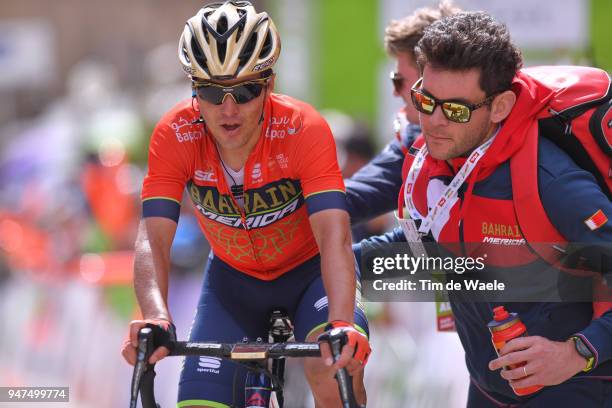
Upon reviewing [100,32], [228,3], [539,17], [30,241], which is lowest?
[30,241]

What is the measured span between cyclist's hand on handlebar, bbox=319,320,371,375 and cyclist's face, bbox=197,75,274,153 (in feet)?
3.31

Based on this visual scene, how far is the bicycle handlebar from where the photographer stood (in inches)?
165

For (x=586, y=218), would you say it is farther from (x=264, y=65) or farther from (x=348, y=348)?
(x=264, y=65)

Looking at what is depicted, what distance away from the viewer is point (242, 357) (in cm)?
446

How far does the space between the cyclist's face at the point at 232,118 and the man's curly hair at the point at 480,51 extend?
30.8 inches

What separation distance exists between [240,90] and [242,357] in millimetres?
1126

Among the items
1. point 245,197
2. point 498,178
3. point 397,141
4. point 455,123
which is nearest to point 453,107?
point 455,123

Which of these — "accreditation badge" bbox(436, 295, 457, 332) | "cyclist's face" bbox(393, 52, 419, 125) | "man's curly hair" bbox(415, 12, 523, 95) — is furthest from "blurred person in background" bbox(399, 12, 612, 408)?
"cyclist's face" bbox(393, 52, 419, 125)

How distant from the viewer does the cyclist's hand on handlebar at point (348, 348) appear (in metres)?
4.20

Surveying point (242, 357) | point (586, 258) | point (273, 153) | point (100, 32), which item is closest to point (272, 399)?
point (242, 357)

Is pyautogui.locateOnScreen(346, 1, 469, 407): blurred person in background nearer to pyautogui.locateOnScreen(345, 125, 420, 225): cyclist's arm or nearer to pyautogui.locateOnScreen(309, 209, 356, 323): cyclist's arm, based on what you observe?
pyautogui.locateOnScreen(345, 125, 420, 225): cyclist's arm

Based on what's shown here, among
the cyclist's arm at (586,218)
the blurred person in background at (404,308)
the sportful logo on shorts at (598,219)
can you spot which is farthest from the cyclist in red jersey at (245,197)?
the sportful logo on shorts at (598,219)

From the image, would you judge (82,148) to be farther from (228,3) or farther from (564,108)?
(564,108)

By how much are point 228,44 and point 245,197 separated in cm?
71
